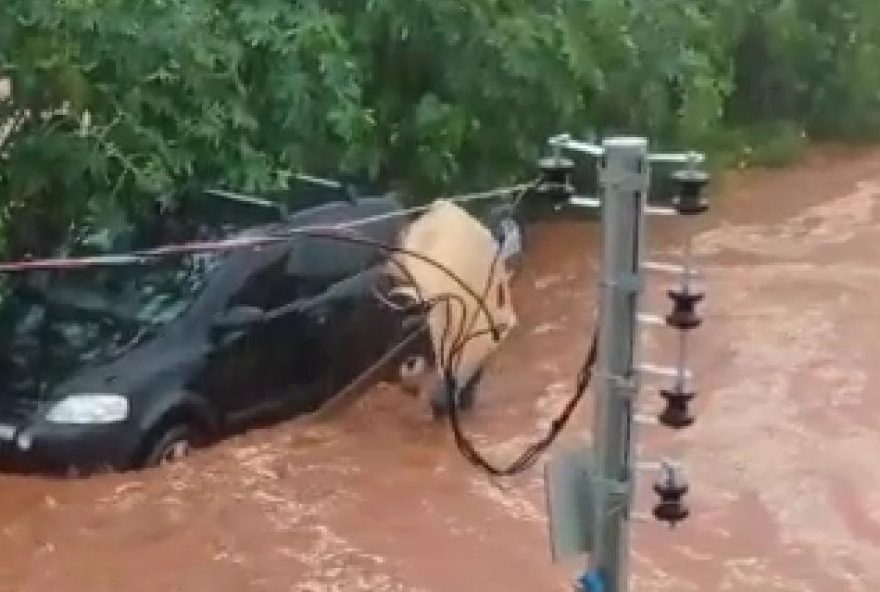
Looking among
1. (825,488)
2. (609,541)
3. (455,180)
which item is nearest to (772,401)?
(825,488)

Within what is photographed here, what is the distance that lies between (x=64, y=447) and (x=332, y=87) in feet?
9.88

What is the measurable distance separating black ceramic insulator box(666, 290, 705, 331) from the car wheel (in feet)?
14.7

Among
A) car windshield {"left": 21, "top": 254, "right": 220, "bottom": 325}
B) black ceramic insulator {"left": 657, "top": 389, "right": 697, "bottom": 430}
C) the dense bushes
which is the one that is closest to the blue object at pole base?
black ceramic insulator {"left": 657, "top": 389, "right": 697, "bottom": 430}

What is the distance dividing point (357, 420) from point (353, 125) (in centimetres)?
188

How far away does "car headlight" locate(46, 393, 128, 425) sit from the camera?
30.1 ft

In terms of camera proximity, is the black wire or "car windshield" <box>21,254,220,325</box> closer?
the black wire

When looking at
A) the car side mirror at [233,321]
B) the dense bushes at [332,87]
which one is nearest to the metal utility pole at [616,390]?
the car side mirror at [233,321]

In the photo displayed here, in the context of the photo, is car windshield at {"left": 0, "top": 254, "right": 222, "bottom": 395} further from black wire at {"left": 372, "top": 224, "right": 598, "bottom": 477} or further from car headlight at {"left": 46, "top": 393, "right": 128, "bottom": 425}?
black wire at {"left": 372, "top": 224, "right": 598, "bottom": 477}

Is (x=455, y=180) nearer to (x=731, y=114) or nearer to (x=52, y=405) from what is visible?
(x=52, y=405)

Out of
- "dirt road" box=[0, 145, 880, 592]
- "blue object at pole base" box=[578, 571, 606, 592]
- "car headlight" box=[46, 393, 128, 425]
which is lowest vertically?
"dirt road" box=[0, 145, 880, 592]

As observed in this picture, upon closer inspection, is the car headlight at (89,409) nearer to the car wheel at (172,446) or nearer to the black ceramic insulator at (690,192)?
the car wheel at (172,446)

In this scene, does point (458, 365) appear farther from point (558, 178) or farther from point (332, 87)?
point (558, 178)

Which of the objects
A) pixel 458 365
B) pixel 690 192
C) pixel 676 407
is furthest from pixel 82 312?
pixel 690 192

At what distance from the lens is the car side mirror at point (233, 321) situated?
9672 mm
